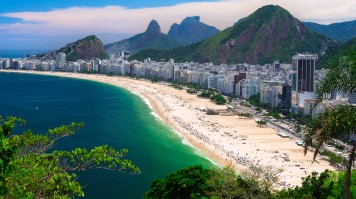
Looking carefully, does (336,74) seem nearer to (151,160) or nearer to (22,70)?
(151,160)

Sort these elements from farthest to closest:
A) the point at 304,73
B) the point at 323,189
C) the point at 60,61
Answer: the point at 60,61 < the point at 304,73 < the point at 323,189

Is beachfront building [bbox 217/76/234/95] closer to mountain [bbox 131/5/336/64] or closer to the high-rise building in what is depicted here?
the high-rise building

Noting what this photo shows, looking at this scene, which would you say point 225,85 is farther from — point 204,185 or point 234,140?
point 204,185

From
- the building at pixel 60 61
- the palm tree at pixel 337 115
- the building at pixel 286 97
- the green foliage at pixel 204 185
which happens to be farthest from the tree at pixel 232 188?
the building at pixel 60 61

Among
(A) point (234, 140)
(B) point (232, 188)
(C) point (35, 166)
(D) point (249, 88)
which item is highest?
(C) point (35, 166)

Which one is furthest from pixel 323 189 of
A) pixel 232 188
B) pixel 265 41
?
pixel 265 41
